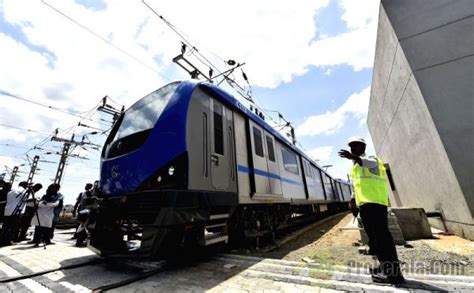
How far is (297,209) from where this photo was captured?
28.9ft

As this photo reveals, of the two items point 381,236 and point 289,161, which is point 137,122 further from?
point 289,161

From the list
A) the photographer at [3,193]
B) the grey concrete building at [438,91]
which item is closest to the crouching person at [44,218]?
the photographer at [3,193]

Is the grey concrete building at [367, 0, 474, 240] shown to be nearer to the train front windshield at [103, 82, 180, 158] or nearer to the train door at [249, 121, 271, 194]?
the train door at [249, 121, 271, 194]

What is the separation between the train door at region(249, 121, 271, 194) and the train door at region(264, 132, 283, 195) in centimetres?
19

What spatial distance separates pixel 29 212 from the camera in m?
6.52

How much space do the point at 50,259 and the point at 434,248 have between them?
6.83 meters

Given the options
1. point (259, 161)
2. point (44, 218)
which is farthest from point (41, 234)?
point (259, 161)

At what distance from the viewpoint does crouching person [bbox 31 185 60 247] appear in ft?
18.4

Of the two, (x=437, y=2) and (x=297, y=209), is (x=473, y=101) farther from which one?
(x=297, y=209)

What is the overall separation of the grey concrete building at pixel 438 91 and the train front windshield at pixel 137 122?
16.6ft

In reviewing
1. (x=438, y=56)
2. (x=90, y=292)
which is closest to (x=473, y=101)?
(x=438, y=56)

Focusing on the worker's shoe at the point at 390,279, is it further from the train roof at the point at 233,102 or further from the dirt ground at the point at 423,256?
the train roof at the point at 233,102

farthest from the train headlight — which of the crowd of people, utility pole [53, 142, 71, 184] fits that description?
utility pole [53, 142, 71, 184]

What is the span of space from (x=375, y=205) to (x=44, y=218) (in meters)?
7.34
